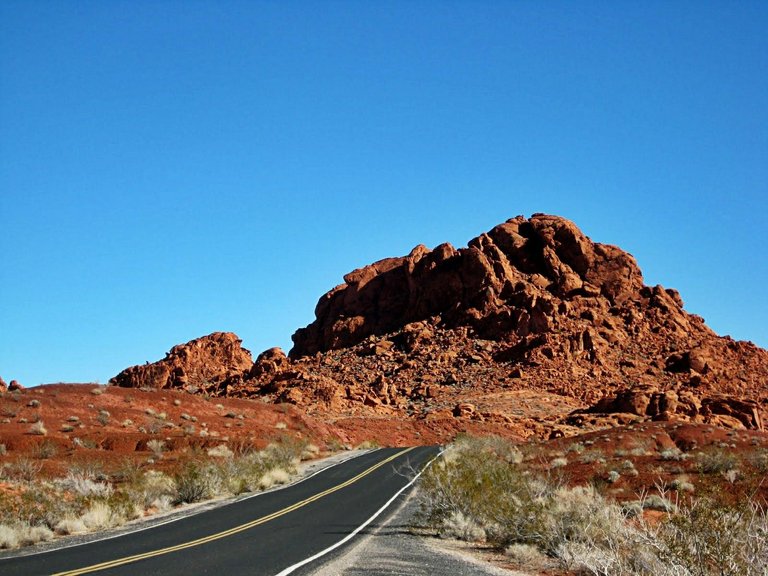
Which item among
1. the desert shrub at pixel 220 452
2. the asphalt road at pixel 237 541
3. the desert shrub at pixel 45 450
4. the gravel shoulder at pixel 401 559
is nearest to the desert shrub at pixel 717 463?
Answer: the asphalt road at pixel 237 541

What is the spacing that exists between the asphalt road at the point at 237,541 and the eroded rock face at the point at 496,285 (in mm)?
62670

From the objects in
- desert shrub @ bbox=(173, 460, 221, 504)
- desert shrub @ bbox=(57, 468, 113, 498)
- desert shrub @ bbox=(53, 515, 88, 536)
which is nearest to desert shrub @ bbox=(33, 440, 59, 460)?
desert shrub @ bbox=(57, 468, 113, 498)

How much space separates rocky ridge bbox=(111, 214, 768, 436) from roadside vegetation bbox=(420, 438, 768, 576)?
123 feet

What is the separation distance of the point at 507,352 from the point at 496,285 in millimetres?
10946

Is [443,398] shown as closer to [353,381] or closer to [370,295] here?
[353,381]

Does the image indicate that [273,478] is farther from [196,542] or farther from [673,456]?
[673,456]

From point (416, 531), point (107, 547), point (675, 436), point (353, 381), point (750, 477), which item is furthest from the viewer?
point (353, 381)

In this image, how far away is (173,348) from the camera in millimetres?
100812

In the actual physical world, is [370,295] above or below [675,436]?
above

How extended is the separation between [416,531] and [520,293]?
7110 cm

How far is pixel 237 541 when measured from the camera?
13234mm

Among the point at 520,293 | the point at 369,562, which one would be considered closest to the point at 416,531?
the point at 369,562

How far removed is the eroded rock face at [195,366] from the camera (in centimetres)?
9319

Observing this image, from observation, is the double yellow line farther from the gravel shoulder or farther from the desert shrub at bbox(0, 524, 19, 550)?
the desert shrub at bbox(0, 524, 19, 550)
